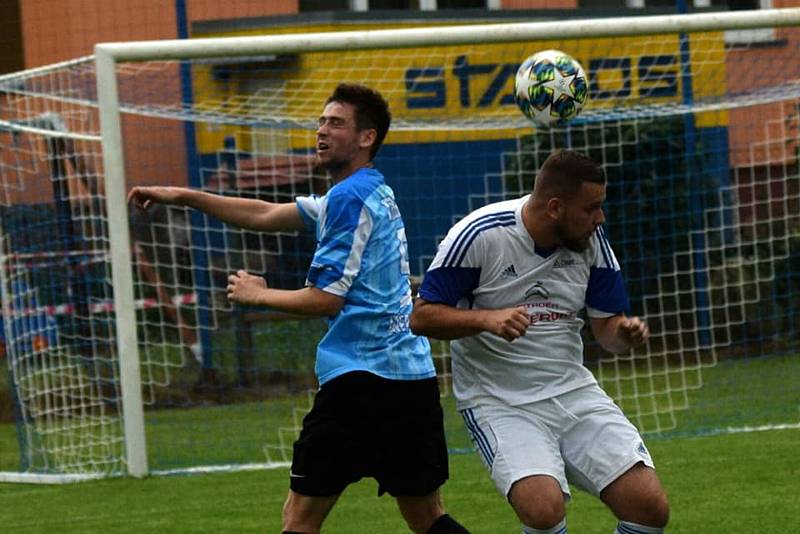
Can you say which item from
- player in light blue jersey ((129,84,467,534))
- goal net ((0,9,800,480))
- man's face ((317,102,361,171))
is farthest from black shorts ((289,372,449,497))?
goal net ((0,9,800,480))

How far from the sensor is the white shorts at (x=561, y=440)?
541 cm

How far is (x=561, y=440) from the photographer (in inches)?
220

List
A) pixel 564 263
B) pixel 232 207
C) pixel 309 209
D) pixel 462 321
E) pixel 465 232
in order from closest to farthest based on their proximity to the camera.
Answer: pixel 462 321
pixel 465 232
pixel 564 263
pixel 309 209
pixel 232 207

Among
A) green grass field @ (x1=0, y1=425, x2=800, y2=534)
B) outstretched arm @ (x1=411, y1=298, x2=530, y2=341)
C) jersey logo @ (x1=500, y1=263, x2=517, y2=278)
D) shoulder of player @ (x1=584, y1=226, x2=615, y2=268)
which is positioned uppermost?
shoulder of player @ (x1=584, y1=226, x2=615, y2=268)

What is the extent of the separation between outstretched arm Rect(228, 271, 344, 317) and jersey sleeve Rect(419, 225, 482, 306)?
1.12 feet

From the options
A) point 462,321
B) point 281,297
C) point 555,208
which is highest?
point 555,208

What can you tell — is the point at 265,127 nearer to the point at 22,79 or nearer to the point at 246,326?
the point at 246,326

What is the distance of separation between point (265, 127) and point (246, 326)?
1476 mm

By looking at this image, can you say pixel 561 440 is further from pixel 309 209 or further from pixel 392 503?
pixel 392 503

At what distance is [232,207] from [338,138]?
1.88 ft

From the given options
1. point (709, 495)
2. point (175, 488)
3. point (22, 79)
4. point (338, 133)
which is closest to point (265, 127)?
point (22, 79)

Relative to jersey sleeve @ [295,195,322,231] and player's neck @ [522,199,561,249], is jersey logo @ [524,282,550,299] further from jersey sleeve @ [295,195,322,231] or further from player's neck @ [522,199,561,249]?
jersey sleeve @ [295,195,322,231]

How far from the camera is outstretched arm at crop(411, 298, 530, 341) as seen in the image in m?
5.15

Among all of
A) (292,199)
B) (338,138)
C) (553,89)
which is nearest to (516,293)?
(338,138)
